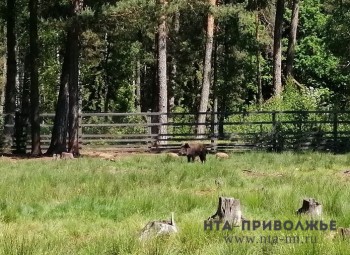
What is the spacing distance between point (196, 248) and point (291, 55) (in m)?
25.7

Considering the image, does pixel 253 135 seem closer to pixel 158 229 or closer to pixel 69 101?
pixel 69 101

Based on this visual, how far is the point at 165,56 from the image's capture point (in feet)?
83.8

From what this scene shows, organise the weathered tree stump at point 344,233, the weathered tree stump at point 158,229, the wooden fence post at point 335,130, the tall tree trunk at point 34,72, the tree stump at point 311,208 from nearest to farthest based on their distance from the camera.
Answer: the weathered tree stump at point 344,233, the weathered tree stump at point 158,229, the tree stump at point 311,208, the tall tree trunk at point 34,72, the wooden fence post at point 335,130

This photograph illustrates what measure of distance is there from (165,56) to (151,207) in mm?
18211

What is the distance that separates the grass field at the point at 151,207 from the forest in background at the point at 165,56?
6891mm

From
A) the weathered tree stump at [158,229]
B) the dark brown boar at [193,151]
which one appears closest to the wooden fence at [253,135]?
the dark brown boar at [193,151]

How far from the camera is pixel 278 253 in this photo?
520 centimetres

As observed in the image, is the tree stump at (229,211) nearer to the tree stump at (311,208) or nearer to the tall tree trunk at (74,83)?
the tree stump at (311,208)

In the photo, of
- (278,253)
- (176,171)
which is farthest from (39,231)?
(176,171)

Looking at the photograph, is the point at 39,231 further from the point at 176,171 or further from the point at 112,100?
the point at 112,100

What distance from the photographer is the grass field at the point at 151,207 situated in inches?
213

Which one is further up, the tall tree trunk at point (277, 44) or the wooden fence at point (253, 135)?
the tall tree trunk at point (277, 44)

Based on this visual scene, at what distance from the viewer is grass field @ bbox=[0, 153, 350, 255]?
542 cm

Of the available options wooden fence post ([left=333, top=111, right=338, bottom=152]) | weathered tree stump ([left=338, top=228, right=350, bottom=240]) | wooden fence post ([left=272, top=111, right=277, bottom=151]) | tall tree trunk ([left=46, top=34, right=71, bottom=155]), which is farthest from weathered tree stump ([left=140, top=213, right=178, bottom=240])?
wooden fence post ([left=333, top=111, right=338, bottom=152])
